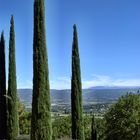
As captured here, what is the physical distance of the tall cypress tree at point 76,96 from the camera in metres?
34.2

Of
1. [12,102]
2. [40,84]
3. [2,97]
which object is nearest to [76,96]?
[12,102]

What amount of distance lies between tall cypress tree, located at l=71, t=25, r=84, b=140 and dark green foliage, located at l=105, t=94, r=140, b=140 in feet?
49.0

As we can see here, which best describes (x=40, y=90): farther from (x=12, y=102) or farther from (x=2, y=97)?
(x=2, y=97)

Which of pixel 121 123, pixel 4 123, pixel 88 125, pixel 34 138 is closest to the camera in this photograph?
pixel 34 138

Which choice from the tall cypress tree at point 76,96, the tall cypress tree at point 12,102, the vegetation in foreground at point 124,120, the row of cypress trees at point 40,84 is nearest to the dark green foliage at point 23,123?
the vegetation in foreground at point 124,120

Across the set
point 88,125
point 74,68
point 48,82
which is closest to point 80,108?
point 74,68

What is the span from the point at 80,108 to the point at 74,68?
3661 millimetres

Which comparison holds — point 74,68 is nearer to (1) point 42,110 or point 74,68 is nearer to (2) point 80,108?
(2) point 80,108

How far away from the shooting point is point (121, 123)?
48.9 metres

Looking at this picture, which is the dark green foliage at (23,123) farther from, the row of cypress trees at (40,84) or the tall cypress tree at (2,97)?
the row of cypress trees at (40,84)

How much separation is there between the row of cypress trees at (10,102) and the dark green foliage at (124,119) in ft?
59.0

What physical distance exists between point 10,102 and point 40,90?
11.0 meters

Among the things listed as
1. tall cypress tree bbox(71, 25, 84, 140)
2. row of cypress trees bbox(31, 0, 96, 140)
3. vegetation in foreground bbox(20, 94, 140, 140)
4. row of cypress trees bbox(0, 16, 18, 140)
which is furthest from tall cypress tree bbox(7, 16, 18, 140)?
vegetation in foreground bbox(20, 94, 140, 140)

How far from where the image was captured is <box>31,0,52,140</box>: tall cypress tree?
927 inches
